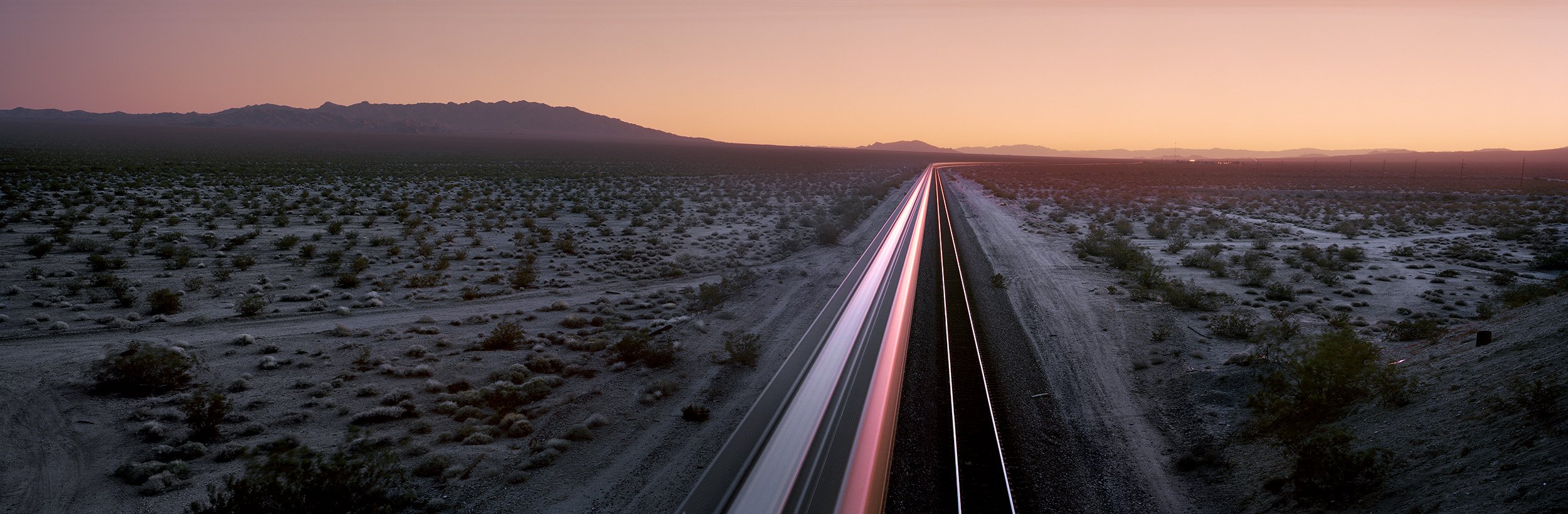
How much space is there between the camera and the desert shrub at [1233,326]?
47.8 feet

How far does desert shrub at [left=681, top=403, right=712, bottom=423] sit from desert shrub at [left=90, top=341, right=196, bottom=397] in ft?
25.3

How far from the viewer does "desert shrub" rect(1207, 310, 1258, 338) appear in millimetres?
14578

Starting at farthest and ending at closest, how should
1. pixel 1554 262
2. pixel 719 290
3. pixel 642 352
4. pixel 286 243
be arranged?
pixel 286 243, pixel 1554 262, pixel 719 290, pixel 642 352

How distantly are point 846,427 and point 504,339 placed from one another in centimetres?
741

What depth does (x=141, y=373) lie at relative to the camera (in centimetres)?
1096

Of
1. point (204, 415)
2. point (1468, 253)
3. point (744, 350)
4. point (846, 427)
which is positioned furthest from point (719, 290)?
point (1468, 253)

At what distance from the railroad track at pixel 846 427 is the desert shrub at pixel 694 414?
0.64m

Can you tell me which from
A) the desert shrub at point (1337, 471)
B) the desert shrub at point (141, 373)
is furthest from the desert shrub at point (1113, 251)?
the desert shrub at point (141, 373)

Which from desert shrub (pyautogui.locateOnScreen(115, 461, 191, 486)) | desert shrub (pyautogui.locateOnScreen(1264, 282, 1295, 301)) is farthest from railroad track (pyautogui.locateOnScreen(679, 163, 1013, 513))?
desert shrub (pyautogui.locateOnScreen(1264, 282, 1295, 301))

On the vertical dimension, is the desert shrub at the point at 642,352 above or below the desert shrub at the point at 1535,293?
below

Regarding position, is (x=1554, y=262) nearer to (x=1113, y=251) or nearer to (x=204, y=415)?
(x=1113, y=251)

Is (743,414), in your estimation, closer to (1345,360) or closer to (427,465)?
(427,465)

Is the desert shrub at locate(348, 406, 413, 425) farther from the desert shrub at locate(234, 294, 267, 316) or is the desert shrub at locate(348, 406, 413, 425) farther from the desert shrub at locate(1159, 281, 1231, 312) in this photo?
the desert shrub at locate(1159, 281, 1231, 312)

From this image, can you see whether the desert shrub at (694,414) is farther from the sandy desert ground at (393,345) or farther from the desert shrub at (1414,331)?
the desert shrub at (1414,331)
